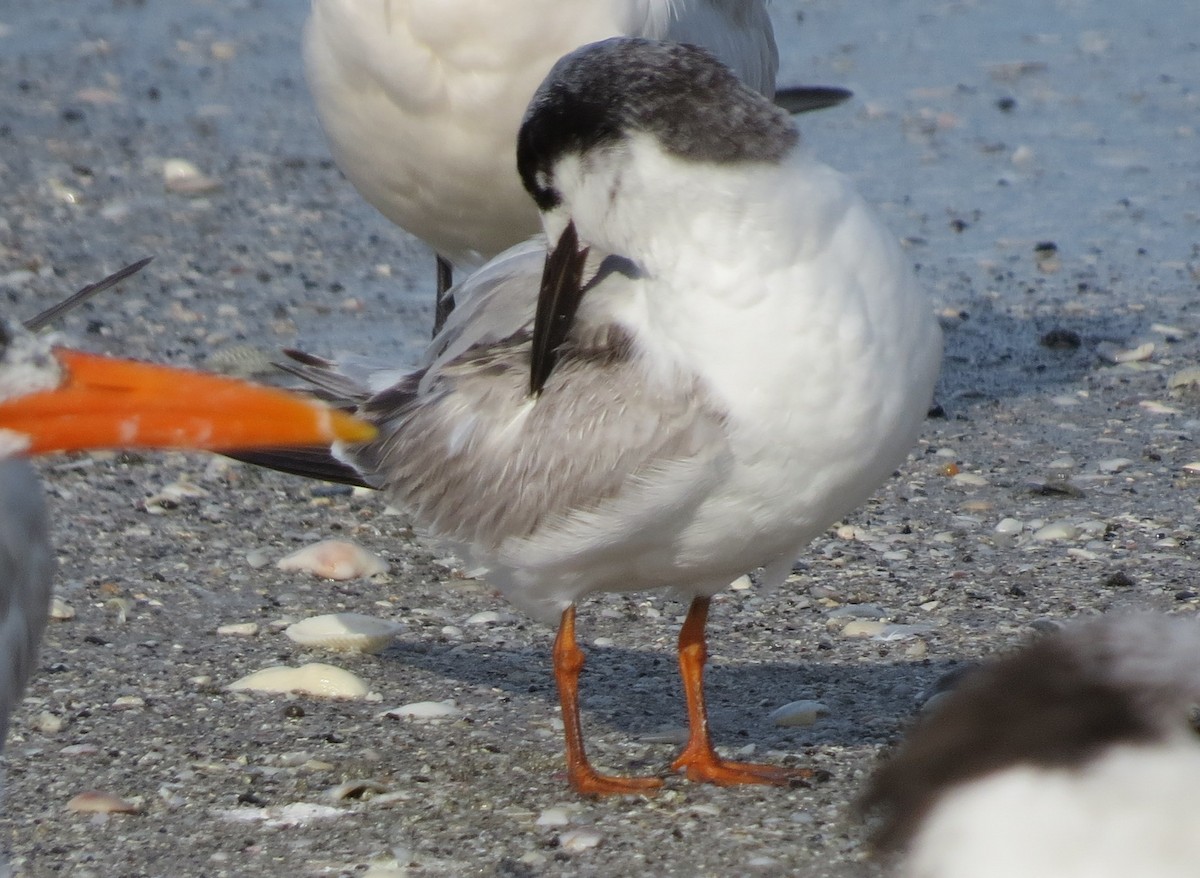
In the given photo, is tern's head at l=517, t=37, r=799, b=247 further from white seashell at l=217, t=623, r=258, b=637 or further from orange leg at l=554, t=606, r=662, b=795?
white seashell at l=217, t=623, r=258, b=637

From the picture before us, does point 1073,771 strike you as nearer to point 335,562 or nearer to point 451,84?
point 335,562

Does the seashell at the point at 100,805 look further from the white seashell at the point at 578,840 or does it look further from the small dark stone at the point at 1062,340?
the small dark stone at the point at 1062,340

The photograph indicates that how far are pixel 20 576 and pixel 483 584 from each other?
194 centimetres

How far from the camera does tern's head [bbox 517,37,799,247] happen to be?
3.56 metres

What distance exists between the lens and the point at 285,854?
3564 mm

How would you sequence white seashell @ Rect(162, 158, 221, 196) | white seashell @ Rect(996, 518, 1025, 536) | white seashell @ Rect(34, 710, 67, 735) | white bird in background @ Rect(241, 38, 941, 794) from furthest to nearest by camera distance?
white seashell @ Rect(162, 158, 221, 196)
white seashell @ Rect(996, 518, 1025, 536)
white seashell @ Rect(34, 710, 67, 735)
white bird in background @ Rect(241, 38, 941, 794)

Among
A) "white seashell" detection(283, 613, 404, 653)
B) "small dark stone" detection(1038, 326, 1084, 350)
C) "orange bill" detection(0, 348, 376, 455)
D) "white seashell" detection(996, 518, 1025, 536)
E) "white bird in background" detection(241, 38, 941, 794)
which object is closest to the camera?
"orange bill" detection(0, 348, 376, 455)

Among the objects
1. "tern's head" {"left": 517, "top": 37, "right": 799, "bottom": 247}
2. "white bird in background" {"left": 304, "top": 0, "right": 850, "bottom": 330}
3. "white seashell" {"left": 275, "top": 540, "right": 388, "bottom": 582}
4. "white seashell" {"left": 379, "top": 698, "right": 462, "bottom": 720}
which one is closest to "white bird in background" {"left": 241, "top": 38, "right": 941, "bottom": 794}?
"tern's head" {"left": 517, "top": 37, "right": 799, "bottom": 247}

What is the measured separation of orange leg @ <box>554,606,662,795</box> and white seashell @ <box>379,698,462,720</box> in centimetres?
39

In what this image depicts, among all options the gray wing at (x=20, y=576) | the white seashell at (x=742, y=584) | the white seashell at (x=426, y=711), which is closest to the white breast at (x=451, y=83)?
the white seashell at (x=742, y=584)

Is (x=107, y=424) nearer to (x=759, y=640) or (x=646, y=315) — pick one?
(x=646, y=315)

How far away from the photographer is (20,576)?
3.19m

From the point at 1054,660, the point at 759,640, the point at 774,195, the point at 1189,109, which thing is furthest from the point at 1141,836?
the point at 1189,109

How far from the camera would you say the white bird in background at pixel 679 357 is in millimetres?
3479
